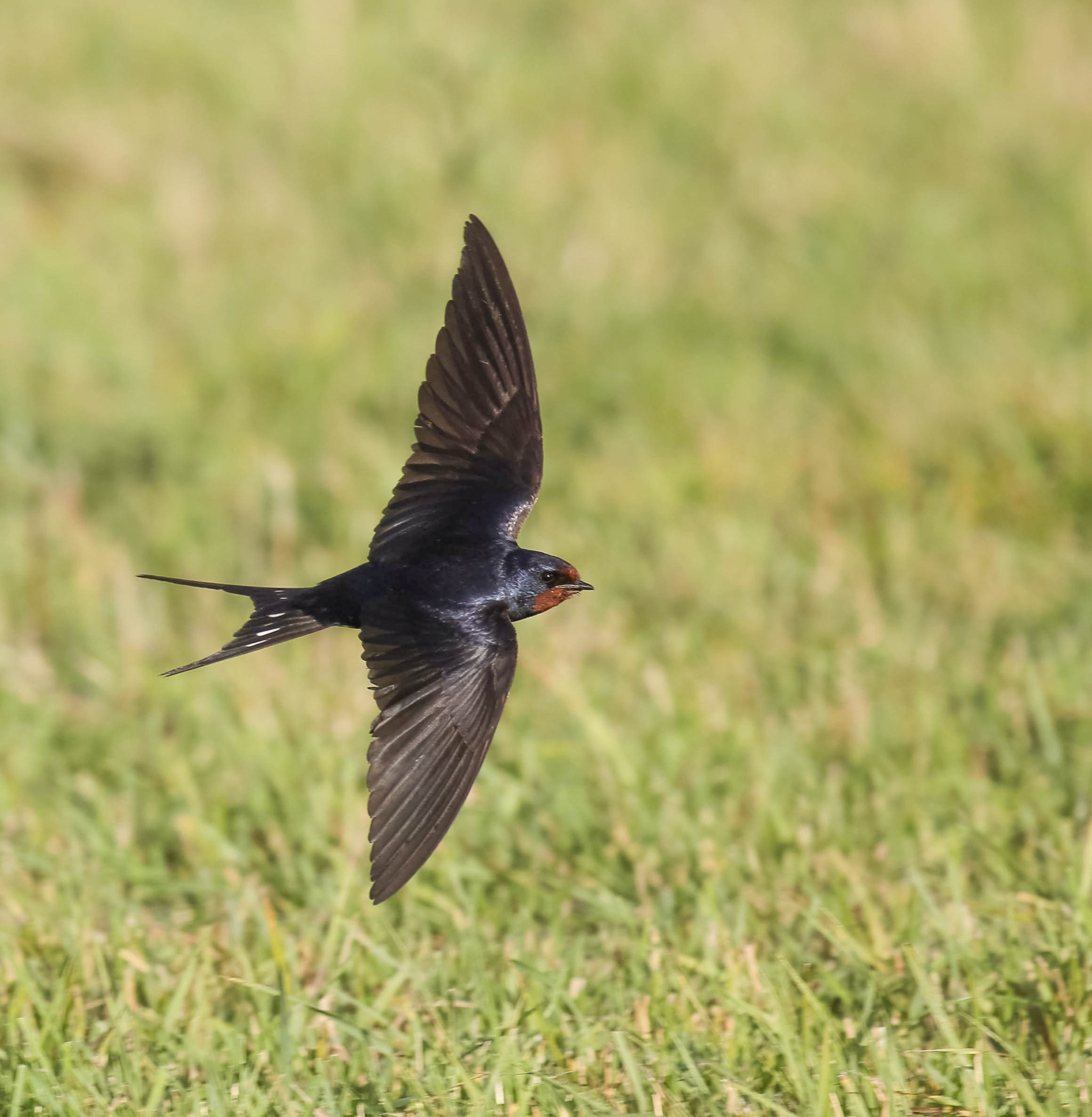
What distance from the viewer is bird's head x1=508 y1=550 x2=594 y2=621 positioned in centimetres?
251

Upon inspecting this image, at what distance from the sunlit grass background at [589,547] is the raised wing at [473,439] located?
682 mm

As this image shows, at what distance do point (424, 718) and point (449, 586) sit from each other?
260 mm

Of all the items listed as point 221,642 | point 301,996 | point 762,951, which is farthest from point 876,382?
point 301,996

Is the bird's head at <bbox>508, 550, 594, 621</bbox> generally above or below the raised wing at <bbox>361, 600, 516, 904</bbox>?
above

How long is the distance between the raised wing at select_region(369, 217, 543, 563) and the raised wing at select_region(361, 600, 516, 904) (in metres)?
0.19

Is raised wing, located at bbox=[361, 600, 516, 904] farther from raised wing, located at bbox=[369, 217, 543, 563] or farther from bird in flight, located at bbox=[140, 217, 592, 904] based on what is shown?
raised wing, located at bbox=[369, 217, 543, 563]

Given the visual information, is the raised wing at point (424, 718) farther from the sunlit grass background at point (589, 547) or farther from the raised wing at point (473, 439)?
the sunlit grass background at point (589, 547)

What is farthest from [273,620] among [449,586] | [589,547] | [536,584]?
[589,547]

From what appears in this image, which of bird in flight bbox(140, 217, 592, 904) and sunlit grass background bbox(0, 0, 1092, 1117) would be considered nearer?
bird in flight bbox(140, 217, 592, 904)

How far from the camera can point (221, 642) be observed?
399 cm

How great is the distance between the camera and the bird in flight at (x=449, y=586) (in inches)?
87.9

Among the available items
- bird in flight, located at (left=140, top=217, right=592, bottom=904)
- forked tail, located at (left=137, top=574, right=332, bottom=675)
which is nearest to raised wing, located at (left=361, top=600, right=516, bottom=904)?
bird in flight, located at (left=140, top=217, right=592, bottom=904)

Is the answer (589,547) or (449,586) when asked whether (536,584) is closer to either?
(449,586)

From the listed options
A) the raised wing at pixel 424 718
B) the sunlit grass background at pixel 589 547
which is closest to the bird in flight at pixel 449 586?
the raised wing at pixel 424 718
